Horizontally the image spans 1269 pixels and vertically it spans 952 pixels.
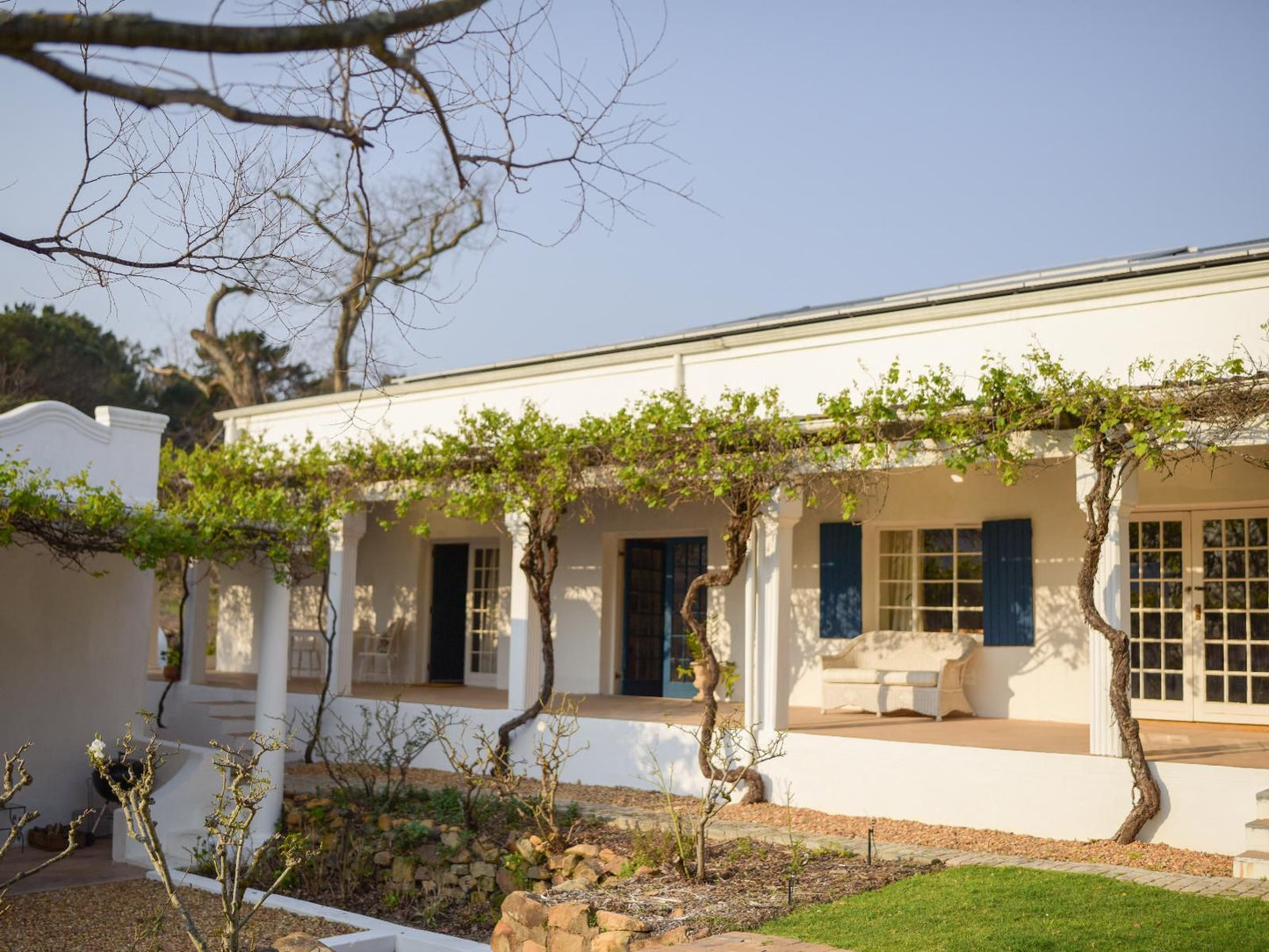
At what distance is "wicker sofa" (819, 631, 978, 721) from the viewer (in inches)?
404

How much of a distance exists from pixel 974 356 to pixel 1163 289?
147 cm

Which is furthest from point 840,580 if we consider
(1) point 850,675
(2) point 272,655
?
(2) point 272,655

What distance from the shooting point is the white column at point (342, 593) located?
11.7 metres

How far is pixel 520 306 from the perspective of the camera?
196 inches

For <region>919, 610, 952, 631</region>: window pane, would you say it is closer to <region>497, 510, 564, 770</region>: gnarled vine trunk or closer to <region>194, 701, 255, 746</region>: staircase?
<region>497, 510, 564, 770</region>: gnarled vine trunk

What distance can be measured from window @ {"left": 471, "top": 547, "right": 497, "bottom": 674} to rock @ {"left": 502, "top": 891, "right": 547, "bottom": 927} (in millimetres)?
8507

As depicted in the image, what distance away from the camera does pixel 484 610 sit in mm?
14516

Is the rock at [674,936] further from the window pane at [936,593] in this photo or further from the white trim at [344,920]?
the window pane at [936,593]

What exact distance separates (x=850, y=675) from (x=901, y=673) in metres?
Answer: 0.48

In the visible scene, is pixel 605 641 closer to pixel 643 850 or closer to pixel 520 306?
pixel 643 850

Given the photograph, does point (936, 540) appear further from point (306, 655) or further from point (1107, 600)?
point (306, 655)

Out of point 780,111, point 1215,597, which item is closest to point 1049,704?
point 1215,597

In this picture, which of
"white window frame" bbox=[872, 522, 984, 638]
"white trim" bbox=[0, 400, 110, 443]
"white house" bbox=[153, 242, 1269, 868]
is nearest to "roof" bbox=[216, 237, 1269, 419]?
"white house" bbox=[153, 242, 1269, 868]

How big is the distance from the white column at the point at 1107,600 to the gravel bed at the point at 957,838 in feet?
2.31
